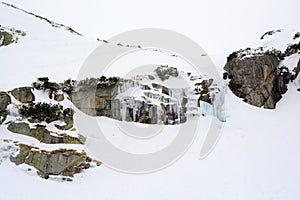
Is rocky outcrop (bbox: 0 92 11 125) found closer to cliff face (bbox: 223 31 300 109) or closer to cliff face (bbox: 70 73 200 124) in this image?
cliff face (bbox: 70 73 200 124)

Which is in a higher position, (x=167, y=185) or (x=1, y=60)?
(x=1, y=60)

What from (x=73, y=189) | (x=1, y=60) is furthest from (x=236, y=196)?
(x=1, y=60)

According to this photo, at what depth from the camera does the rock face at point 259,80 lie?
15.5 metres

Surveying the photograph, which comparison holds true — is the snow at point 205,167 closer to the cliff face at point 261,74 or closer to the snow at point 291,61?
the cliff face at point 261,74

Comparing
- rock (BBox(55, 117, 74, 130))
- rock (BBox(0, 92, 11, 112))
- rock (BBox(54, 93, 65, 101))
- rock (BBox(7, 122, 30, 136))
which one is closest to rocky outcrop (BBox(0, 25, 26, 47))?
rock (BBox(0, 92, 11, 112))

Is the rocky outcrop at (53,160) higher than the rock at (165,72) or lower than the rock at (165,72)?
lower

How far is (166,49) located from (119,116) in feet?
38.0

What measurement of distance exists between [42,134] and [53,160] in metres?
1.61

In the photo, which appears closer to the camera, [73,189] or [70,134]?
[73,189]

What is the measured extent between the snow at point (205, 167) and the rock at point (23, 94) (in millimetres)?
408

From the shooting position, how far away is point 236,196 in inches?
343

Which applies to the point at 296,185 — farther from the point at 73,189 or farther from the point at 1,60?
the point at 1,60

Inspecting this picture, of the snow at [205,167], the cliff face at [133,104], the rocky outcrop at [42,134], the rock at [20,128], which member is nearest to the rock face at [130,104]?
the cliff face at [133,104]

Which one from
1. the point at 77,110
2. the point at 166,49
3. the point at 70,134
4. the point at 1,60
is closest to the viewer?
the point at 70,134
